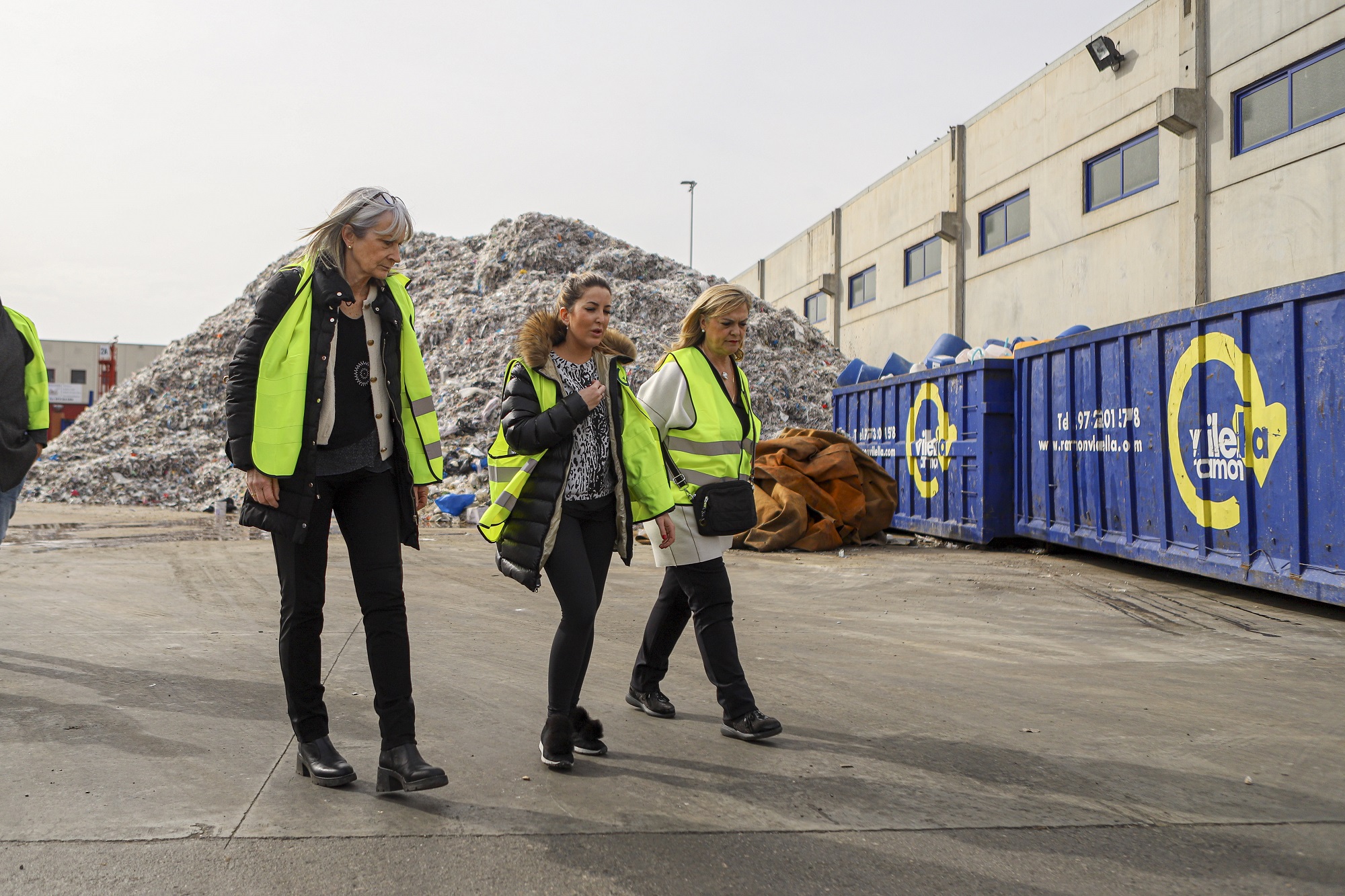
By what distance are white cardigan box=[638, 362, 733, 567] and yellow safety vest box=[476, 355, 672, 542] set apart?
181 mm

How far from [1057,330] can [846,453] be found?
31.6 ft

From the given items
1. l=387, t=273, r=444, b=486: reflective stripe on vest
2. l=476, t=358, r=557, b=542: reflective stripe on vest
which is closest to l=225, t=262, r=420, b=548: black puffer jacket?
l=387, t=273, r=444, b=486: reflective stripe on vest

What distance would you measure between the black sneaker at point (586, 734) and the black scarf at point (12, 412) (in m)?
2.92

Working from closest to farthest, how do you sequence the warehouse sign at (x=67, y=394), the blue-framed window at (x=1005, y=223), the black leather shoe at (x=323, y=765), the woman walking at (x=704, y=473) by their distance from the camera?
1. the black leather shoe at (x=323, y=765)
2. the woman walking at (x=704, y=473)
3. the blue-framed window at (x=1005, y=223)
4. the warehouse sign at (x=67, y=394)

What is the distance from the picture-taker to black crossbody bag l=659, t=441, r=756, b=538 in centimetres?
375

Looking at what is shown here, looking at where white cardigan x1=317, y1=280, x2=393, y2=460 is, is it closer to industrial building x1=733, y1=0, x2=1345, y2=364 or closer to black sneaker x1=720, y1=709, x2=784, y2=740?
black sneaker x1=720, y1=709, x2=784, y2=740

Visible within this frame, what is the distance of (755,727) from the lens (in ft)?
12.0

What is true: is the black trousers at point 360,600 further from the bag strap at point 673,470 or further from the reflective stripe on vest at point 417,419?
the bag strap at point 673,470

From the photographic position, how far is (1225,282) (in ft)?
49.6

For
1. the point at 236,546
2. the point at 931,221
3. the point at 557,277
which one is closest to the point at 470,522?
the point at 236,546

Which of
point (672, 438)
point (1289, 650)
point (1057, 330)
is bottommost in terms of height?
point (1289, 650)

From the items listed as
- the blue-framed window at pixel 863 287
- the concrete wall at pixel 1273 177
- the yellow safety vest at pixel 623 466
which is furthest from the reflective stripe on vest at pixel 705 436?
the blue-framed window at pixel 863 287

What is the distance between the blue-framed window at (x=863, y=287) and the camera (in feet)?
90.9

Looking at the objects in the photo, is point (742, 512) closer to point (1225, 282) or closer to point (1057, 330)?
point (1225, 282)
